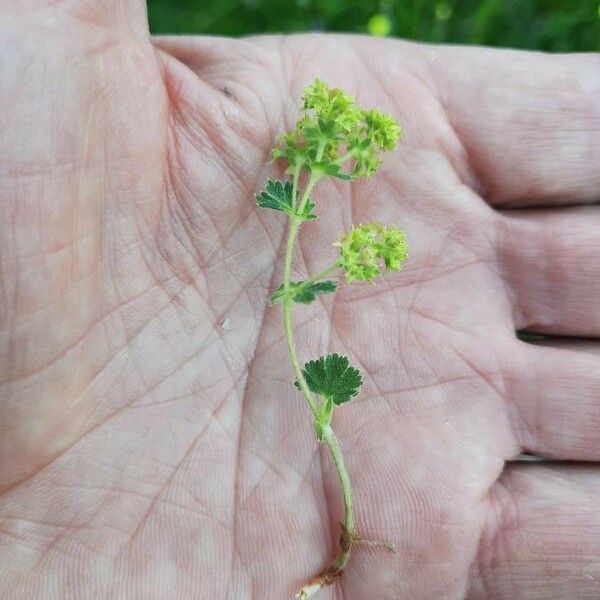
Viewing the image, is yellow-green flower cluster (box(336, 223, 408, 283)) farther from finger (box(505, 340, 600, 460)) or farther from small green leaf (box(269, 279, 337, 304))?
finger (box(505, 340, 600, 460))

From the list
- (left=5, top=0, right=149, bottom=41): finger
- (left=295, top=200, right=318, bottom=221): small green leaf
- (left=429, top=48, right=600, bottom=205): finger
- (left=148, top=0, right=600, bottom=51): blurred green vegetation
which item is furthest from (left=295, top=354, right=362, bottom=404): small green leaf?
(left=148, top=0, right=600, bottom=51): blurred green vegetation

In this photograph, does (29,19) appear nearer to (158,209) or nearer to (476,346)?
(158,209)

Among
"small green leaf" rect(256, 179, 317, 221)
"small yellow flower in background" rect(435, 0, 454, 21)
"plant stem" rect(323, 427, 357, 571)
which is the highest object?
"small yellow flower in background" rect(435, 0, 454, 21)

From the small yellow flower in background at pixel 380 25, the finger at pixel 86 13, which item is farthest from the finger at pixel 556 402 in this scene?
the small yellow flower in background at pixel 380 25

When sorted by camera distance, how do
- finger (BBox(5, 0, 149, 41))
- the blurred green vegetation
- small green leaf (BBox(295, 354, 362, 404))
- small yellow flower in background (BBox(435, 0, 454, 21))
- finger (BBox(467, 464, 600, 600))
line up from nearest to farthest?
finger (BBox(5, 0, 149, 41)), small green leaf (BBox(295, 354, 362, 404)), finger (BBox(467, 464, 600, 600)), the blurred green vegetation, small yellow flower in background (BBox(435, 0, 454, 21))

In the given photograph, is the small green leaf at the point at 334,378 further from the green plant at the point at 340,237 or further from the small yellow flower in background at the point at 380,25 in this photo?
the small yellow flower in background at the point at 380,25

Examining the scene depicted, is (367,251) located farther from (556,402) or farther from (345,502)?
(556,402)
